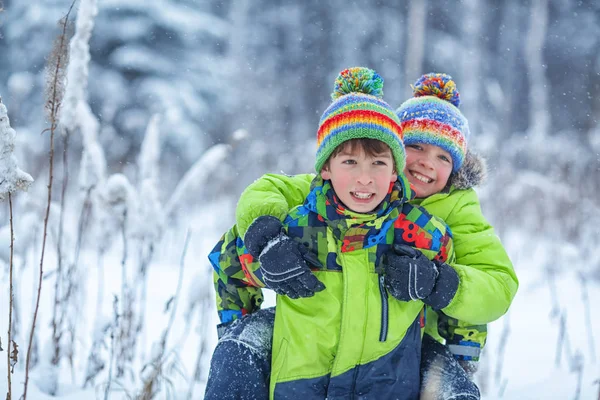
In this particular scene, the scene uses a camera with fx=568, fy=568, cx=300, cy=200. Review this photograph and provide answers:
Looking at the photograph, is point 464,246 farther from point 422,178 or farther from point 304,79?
point 304,79

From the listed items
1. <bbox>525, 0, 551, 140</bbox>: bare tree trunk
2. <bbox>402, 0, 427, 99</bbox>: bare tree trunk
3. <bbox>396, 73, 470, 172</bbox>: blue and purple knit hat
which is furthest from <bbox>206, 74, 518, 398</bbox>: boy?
<bbox>525, 0, 551, 140</bbox>: bare tree trunk

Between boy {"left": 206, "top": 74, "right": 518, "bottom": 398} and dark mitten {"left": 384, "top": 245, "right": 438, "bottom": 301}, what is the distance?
139 millimetres

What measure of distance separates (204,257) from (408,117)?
3601mm

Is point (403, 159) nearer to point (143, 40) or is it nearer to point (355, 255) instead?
point (355, 255)

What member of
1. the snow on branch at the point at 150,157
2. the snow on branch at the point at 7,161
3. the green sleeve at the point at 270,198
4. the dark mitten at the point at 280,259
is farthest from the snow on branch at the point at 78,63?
the dark mitten at the point at 280,259

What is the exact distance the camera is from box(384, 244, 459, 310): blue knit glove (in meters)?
1.54

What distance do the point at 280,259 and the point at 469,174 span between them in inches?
34.7

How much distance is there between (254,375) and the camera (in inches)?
63.3

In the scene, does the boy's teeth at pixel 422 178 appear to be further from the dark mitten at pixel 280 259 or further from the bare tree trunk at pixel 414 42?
the bare tree trunk at pixel 414 42

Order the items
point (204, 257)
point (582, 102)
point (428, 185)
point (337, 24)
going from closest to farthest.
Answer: point (428, 185) → point (204, 257) → point (337, 24) → point (582, 102)

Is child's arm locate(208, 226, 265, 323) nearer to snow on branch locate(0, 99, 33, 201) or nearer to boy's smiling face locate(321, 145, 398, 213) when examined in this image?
boy's smiling face locate(321, 145, 398, 213)

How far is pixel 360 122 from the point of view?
1.64 meters

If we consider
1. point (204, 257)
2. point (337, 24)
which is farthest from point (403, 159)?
point (337, 24)

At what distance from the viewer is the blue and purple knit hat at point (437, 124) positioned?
200 centimetres
